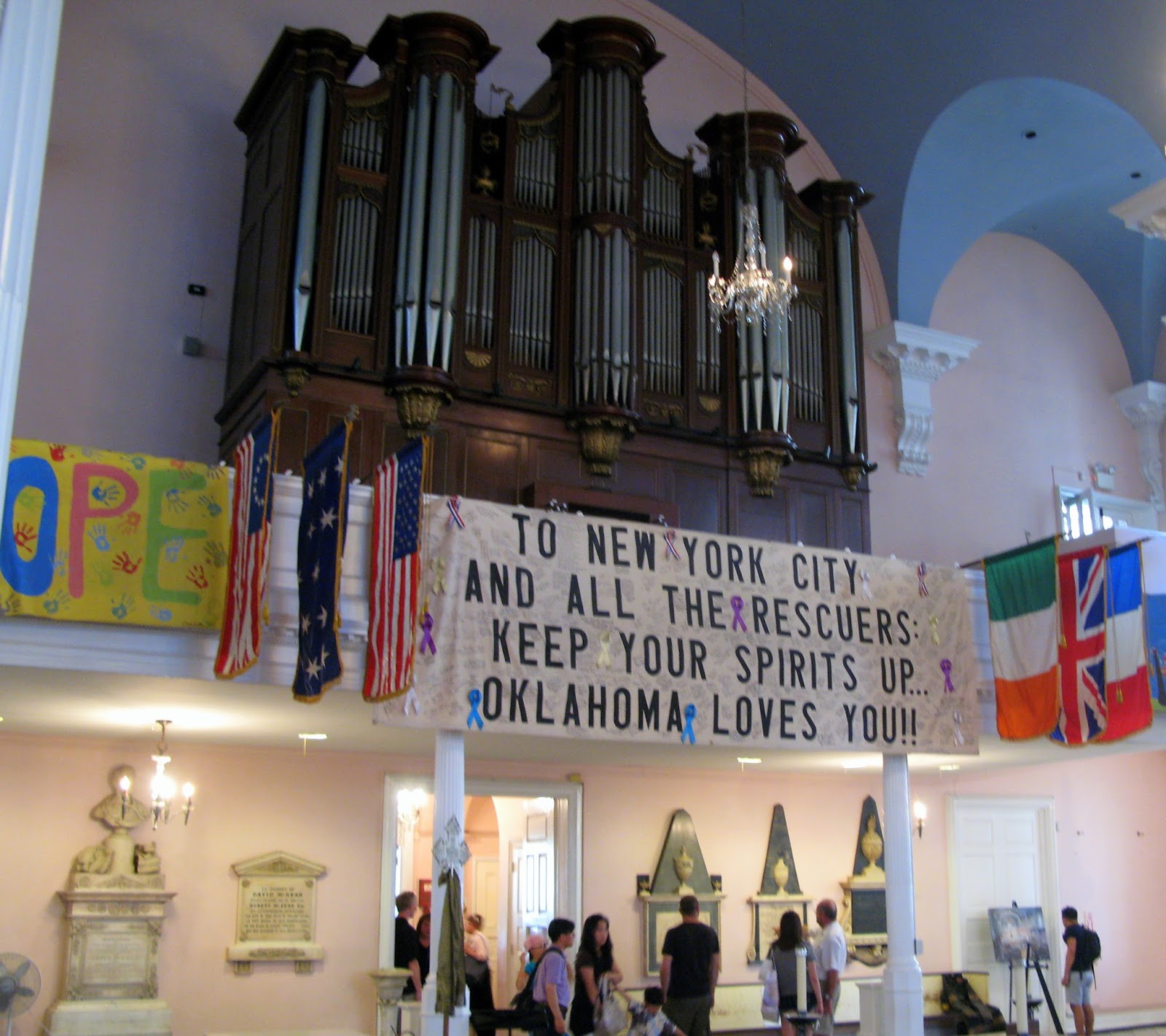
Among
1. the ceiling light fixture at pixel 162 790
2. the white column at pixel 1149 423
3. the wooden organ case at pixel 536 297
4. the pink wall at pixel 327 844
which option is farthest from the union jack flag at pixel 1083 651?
the white column at pixel 1149 423

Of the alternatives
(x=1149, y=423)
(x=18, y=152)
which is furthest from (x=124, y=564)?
(x=1149, y=423)

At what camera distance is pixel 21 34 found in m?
3.12

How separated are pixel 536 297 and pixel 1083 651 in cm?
605

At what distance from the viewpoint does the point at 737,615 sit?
35.0 feet

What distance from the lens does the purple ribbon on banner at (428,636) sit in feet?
30.0

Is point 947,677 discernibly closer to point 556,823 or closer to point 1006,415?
point 556,823

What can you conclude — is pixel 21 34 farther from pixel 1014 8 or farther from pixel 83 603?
pixel 1014 8

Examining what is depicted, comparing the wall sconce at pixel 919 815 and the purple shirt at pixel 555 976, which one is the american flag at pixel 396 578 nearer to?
the purple shirt at pixel 555 976

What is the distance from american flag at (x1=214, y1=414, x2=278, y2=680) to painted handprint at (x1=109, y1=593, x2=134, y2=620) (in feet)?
1.99

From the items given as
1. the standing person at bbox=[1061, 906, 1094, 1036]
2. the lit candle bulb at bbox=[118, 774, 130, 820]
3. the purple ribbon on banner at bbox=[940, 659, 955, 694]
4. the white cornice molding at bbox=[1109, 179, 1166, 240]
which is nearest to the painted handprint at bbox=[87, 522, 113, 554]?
the lit candle bulb at bbox=[118, 774, 130, 820]

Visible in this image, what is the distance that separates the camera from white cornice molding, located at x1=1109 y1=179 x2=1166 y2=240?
536 inches

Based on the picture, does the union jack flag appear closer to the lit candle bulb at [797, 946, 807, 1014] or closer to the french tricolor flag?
the french tricolor flag

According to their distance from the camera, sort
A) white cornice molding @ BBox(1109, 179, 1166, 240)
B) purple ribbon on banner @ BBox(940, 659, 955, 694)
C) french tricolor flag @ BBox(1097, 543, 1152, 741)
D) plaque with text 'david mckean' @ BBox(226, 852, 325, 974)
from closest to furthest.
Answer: french tricolor flag @ BBox(1097, 543, 1152, 741), purple ribbon on banner @ BBox(940, 659, 955, 694), plaque with text 'david mckean' @ BBox(226, 852, 325, 974), white cornice molding @ BBox(1109, 179, 1166, 240)

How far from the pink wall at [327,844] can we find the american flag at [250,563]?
14.2ft
